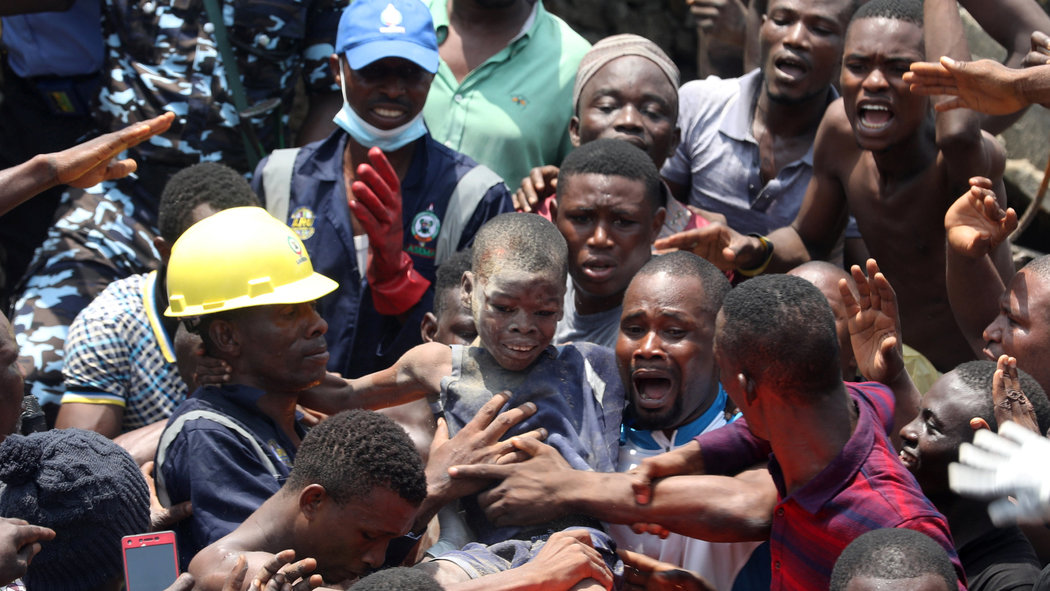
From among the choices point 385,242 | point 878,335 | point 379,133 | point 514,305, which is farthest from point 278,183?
point 878,335

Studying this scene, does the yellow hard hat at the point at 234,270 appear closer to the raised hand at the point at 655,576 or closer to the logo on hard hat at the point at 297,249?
the logo on hard hat at the point at 297,249

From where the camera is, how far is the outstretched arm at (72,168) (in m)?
4.08

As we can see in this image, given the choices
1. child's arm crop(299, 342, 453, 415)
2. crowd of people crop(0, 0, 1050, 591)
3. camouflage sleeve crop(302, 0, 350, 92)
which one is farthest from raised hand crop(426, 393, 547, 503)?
camouflage sleeve crop(302, 0, 350, 92)

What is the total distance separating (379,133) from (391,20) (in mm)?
456

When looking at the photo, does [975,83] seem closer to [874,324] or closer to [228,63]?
[874,324]

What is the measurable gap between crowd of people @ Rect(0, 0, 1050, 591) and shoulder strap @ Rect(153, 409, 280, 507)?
Answer: 0.01 metres

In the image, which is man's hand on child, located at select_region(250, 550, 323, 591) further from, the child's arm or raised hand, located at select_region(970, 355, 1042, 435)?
raised hand, located at select_region(970, 355, 1042, 435)

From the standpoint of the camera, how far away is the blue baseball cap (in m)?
4.85

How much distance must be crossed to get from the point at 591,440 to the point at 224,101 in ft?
8.55

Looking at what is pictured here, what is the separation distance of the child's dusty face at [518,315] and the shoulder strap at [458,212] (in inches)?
38.6

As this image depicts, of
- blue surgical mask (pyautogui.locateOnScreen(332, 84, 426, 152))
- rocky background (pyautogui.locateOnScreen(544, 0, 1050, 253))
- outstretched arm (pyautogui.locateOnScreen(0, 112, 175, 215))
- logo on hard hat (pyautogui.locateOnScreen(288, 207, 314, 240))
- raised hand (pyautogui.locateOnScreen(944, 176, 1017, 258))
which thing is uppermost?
outstretched arm (pyautogui.locateOnScreen(0, 112, 175, 215))

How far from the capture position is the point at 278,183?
4.89 metres

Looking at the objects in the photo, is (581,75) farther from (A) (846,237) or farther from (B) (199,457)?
(B) (199,457)

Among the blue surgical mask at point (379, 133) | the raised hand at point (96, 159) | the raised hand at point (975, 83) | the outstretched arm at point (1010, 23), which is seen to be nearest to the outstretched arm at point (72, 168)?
the raised hand at point (96, 159)
